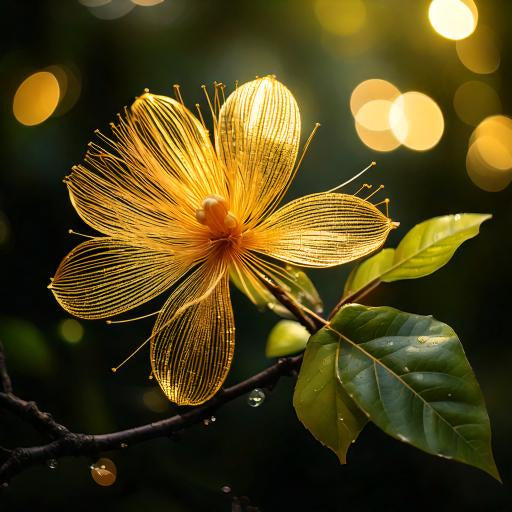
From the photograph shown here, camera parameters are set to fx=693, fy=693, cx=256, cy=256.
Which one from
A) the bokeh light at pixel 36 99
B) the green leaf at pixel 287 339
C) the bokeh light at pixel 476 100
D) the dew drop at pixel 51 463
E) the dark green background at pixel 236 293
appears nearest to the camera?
the dew drop at pixel 51 463

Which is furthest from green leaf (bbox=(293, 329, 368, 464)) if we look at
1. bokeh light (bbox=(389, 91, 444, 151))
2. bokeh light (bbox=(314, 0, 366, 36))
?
bokeh light (bbox=(314, 0, 366, 36))

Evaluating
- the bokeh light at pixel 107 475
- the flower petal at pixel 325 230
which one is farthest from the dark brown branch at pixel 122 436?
the bokeh light at pixel 107 475

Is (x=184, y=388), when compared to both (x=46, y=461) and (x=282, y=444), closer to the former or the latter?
(x=46, y=461)

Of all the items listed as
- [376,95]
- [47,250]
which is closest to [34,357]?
[47,250]

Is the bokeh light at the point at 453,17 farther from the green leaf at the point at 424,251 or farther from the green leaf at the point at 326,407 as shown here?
the green leaf at the point at 326,407

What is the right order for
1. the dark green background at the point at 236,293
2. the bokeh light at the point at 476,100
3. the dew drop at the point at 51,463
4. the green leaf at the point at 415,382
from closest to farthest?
the green leaf at the point at 415,382 < the dew drop at the point at 51,463 < the dark green background at the point at 236,293 < the bokeh light at the point at 476,100

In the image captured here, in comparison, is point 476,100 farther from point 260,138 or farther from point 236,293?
point 260,138

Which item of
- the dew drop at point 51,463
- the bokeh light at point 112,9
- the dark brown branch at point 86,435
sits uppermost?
the bokeh light at point 112,9
